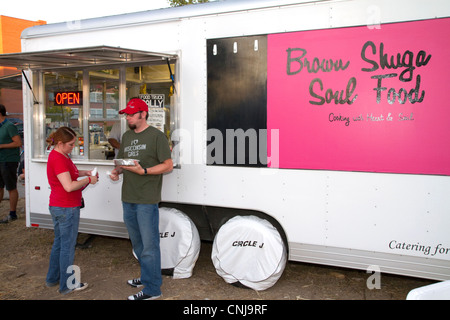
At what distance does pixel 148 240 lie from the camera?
3.56 meters

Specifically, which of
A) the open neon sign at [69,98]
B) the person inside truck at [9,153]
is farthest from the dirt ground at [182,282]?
the open neon sign at [69,98]

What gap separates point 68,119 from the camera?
194 inches

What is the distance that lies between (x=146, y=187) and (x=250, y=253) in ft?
3.98

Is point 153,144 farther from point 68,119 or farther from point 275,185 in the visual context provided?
point 68,119

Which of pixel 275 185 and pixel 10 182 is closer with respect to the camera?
pixel 275 185

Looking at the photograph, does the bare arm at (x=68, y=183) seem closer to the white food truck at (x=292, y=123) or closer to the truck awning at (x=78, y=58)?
the white food truck at (x=292, y=123)

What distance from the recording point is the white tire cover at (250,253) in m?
3.67

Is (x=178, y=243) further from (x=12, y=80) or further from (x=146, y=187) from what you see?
(x=12, y=80)

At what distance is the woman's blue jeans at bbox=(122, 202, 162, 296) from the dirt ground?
0.76 ft

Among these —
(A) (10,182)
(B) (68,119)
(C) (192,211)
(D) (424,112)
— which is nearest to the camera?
(D) (424,112)

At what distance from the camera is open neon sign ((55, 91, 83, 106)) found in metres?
4.81

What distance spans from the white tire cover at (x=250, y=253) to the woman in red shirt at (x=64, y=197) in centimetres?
145

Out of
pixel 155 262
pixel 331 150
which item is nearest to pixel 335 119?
pixel 331 150

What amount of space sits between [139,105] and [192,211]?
1451 mm
